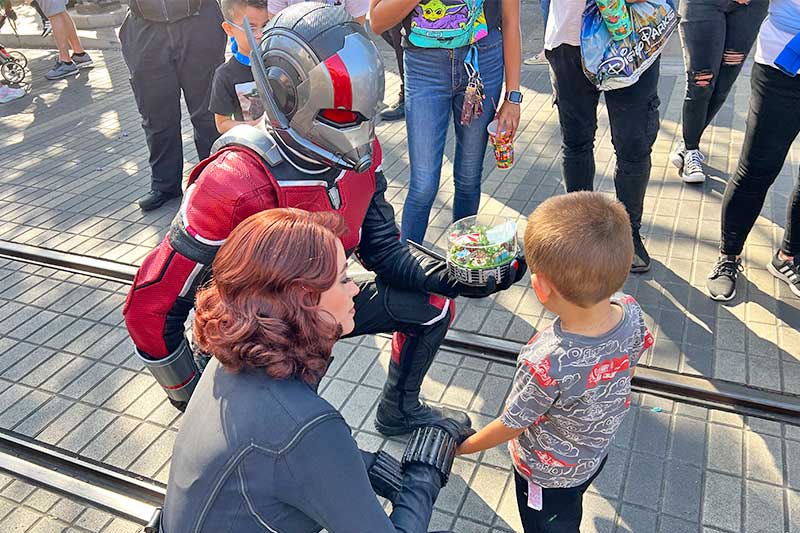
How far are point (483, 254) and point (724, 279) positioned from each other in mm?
1883

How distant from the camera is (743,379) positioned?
281 cm

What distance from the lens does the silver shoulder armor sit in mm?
1916

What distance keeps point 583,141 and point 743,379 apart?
4.61 feet

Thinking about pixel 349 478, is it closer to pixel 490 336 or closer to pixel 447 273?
pixel 447 273

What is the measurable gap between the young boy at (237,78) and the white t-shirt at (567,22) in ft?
5.19

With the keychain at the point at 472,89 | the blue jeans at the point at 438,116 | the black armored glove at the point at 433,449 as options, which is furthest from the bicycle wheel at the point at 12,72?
the black armored glove at the point at 433,449

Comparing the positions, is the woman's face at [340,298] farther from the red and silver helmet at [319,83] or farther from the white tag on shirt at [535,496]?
the white tag on shirt at [535,496]

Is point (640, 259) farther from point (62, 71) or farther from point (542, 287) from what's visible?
point (62, 71)

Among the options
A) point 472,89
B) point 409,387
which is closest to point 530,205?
point 472,89

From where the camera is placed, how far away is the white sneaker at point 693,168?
4.36 metres

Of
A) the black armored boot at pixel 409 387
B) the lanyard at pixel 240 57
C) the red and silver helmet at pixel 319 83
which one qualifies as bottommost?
the black armored boot at pixel 409 387

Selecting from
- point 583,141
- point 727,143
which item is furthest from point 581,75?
point 727,143

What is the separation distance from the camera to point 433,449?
179cm

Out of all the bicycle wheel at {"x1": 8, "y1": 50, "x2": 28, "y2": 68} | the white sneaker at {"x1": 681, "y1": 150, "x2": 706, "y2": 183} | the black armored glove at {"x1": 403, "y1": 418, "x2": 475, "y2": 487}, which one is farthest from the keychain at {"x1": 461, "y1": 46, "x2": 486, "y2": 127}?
the bicycle wheel at {"x1": 8, "y1": 50, "x2": 28, "y2": 68}
